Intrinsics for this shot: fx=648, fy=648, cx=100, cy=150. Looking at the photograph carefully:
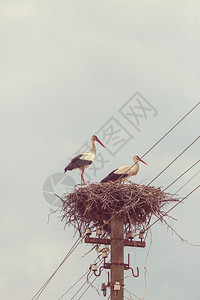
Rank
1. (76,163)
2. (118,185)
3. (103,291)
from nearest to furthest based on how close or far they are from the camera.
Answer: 1. (103,291)
2. (118,185)
3. (76,163)

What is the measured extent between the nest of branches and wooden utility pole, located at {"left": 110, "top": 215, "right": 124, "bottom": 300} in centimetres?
31

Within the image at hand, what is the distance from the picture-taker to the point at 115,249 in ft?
36.2

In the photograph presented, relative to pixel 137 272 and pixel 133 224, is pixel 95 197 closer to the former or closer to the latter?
pixel 133 224

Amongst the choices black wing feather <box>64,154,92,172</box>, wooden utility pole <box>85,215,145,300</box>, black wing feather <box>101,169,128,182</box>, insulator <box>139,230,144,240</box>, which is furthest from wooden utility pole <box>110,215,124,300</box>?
black wing feather <box>64,154,92,172</box>

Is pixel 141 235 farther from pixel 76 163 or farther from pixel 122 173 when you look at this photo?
pixel 76 163

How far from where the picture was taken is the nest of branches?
12.0 meters

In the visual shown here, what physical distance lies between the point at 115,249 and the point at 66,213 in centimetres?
193

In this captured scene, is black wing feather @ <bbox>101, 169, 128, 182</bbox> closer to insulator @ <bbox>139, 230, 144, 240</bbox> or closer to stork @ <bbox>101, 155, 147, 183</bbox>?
stork @ <bbox>101, 155, 147, 183</bbox>

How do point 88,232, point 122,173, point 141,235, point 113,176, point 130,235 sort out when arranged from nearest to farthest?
1. point 130,235
2. point 141,235
3. point 88,232
4. point 113,176
5. point 122,173

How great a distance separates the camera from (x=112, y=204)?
39.3ft

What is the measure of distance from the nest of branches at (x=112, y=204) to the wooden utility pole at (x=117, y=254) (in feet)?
1.02

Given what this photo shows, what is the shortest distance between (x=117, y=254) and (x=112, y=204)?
125 centimetres

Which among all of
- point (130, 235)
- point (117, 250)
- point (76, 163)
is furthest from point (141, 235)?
point (76, 163)

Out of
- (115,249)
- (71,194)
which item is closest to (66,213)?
(71,194)
